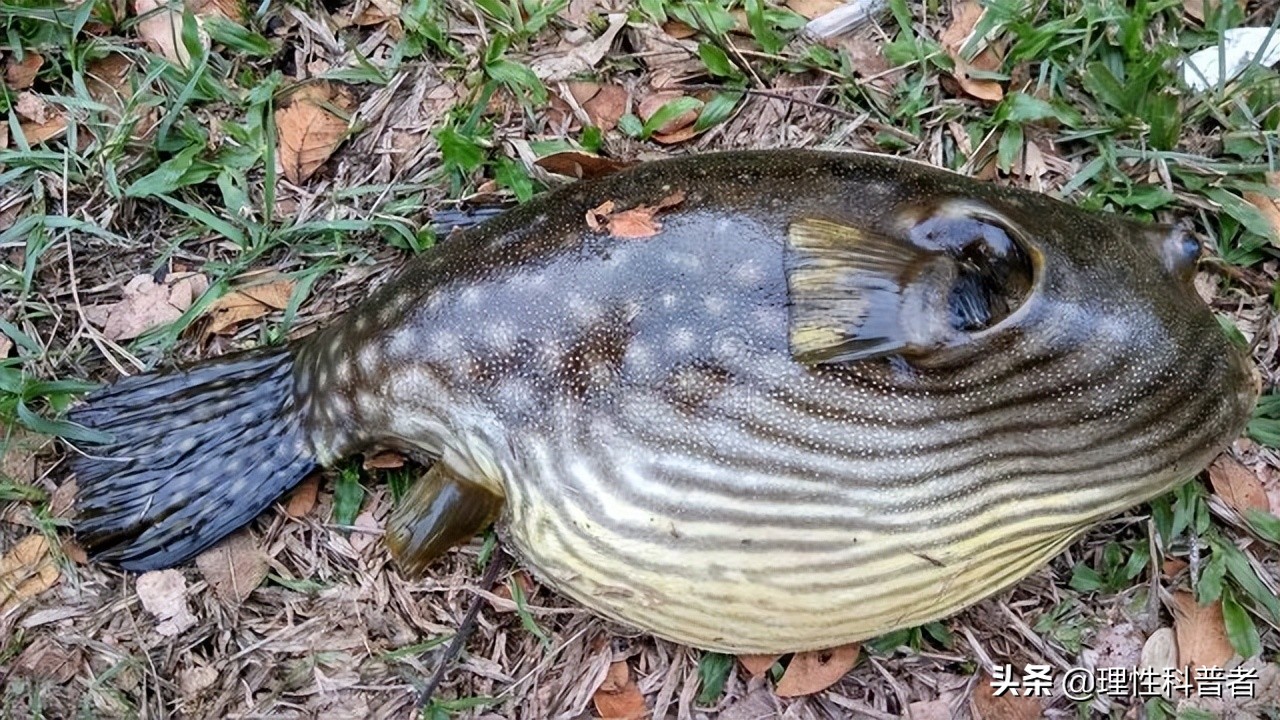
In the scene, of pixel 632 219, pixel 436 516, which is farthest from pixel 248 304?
pixel 632 219

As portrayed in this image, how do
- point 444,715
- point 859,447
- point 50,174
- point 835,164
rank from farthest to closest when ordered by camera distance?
point 50,174 < point 444,715 < point 835,164 < point 859,447

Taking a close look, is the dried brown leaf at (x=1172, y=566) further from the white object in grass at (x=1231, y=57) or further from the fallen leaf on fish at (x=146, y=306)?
the fallen leaf on fish at (x=146, y=306)

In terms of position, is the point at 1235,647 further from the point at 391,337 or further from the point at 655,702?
the point at 391,337

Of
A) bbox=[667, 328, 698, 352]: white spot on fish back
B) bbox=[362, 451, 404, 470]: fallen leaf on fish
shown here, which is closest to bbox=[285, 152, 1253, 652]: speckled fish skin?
bbox=[667, 328, 698, 352]: white spot on fish back

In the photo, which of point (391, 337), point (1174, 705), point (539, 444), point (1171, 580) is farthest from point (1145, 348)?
point (391, 337)

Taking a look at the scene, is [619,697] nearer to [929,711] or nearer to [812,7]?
[929,711]

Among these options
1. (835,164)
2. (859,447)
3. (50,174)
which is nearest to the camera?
(859,447)

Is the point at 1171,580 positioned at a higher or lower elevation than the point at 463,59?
lower
